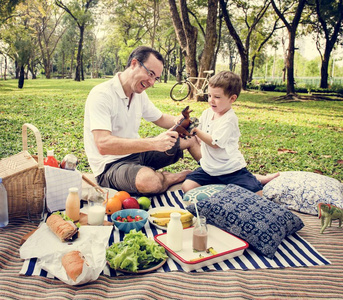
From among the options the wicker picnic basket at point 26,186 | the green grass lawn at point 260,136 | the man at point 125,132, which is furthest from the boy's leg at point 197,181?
the wicker picnic basket at point 26,186

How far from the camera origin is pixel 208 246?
265 centimetres

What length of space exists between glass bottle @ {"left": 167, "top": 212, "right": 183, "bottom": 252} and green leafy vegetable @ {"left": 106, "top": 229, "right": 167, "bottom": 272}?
0.29 feet

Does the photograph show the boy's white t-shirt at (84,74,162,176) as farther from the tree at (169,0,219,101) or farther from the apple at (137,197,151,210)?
the tree at (169,0,219,101)

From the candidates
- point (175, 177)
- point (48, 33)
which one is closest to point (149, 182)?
point (175, 177)

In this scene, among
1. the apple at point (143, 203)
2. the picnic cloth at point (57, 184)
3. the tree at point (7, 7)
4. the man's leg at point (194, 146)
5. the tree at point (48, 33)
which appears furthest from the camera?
the tree at point (48, 33)

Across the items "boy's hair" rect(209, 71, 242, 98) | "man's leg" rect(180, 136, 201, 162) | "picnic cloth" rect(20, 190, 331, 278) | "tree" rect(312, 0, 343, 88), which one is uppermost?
"tree" rect(312, 0, 343, 88)

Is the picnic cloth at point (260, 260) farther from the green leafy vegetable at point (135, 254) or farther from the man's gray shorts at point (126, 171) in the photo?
the man's gray shorts at point (126, 171)

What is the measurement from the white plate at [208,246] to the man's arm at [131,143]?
0.95 m

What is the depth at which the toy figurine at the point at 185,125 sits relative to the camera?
352 cm

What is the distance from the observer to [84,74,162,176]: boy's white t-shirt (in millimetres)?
3643

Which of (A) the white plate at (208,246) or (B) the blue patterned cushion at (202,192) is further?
(B) the blue patterned cushion at (202,192)

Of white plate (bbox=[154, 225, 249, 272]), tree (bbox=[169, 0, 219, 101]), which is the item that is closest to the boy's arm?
white plate (bbox=[154, 225, 249, 272])

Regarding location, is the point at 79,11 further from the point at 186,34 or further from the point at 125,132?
the point at 125,132

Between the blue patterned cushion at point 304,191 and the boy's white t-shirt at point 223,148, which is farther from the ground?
the boy's white t-shirt at point 223,148
